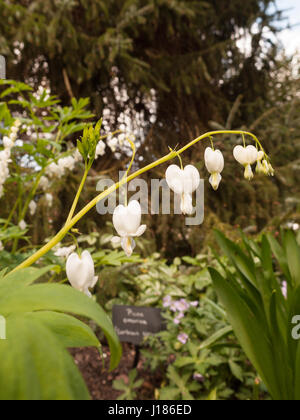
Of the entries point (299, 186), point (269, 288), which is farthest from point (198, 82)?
point (269, 288)

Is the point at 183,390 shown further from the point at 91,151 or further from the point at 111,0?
the point at 111,0

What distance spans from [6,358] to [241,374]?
1237 mm

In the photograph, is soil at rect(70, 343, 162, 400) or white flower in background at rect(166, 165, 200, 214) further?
soil at rect(70, 343, 162, 400)

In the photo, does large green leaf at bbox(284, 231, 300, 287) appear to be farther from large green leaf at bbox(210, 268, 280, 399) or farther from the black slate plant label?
the black slate plant label

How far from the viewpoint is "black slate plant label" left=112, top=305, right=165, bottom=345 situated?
1373 millimetres

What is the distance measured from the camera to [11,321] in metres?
0.23

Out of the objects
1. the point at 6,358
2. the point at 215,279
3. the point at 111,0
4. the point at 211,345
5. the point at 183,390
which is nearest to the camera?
the point at 6,358

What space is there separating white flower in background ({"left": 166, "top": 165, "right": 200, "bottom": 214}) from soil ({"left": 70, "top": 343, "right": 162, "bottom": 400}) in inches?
44.2

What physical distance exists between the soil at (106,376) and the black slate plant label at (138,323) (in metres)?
0.15

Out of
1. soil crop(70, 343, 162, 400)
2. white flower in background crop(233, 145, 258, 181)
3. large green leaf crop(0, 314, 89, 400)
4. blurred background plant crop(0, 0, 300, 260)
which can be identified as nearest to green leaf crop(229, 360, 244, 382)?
soil crop(70, 343, 162, 400)

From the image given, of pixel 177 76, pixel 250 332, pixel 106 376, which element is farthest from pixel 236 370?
pixel 177 76

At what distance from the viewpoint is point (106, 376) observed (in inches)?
61.9

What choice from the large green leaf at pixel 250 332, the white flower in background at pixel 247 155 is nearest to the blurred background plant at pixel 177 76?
the large green leaf at pixel 250 332

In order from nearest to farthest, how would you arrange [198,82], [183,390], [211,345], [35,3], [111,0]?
[211,345] → [183,390] → [35,3] → [111,0] → [198,82]
